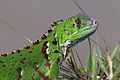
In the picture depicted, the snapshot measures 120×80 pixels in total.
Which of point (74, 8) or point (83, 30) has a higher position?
point (74, 8)

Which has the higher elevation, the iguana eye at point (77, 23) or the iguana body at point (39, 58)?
the iguana eye at point (77, 23)

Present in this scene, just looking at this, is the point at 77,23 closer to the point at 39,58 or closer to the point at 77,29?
the point at 77,29

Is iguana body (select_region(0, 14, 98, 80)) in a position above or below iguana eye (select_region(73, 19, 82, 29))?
below

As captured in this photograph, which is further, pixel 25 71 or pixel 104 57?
pixel 25 71

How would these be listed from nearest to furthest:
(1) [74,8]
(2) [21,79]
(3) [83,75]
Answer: (3) [83,75] → (2) [21,79] → (1) [74,8]

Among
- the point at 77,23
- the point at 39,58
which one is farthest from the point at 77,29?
the point at 39,58

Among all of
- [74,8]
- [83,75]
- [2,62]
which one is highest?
[74,8]

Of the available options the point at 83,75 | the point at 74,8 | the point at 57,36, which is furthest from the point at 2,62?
the point at 74,8

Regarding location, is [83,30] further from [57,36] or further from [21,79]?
[21,79]
